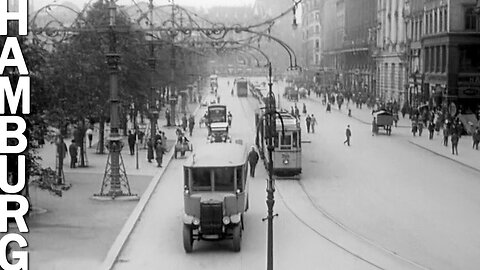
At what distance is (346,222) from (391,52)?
71144 millimetres

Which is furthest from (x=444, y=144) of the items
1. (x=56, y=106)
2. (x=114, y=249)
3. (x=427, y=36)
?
(x=114, y=249)

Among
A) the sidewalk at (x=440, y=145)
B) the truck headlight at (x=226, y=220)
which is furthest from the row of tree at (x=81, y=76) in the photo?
the sidewalk at (x=440, y=145)

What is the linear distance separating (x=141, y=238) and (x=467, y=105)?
47.8m

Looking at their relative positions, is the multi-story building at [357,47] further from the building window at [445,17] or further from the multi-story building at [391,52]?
the building window at [445,17]

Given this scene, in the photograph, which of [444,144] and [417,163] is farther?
[444,144]

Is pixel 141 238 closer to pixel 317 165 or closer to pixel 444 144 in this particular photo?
pixel 317 165

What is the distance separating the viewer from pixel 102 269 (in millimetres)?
19562

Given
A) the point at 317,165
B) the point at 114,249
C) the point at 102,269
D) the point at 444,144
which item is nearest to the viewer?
the point at 102,269

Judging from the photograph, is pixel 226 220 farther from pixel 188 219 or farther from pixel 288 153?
pixel 288 153

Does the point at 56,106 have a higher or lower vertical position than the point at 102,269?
higher

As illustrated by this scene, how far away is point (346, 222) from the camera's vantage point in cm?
2586

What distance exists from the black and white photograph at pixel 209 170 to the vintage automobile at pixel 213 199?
0.04m

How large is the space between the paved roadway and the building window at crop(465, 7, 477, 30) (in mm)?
25895

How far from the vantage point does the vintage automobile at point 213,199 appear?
70.4 ft
